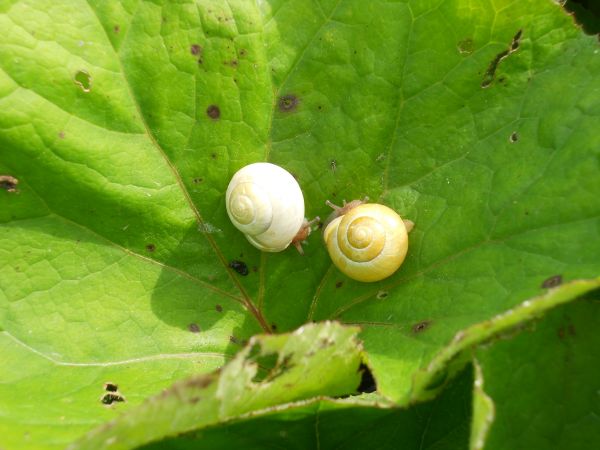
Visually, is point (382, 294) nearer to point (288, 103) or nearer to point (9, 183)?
point (288, 103)

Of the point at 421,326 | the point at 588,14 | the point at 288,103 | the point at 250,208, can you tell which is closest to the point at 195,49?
the point at 288,103

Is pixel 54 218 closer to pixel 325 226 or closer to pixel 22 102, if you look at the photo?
pixel 22 102

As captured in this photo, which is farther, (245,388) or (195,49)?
(195,49)

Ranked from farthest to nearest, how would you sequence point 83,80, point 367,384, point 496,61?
point 367,384
point 83,80
point 496,61

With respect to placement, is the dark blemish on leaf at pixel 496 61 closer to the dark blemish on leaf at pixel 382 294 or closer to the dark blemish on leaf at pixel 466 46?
the dark blemish on leaf at pixel 466 46

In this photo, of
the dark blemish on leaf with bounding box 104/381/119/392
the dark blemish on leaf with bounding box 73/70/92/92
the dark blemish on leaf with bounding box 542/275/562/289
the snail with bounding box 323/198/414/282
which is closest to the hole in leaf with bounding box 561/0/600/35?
the snail with bounding box 323/198/414/282

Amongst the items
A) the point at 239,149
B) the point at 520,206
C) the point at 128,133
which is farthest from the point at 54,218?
the point at 520,206

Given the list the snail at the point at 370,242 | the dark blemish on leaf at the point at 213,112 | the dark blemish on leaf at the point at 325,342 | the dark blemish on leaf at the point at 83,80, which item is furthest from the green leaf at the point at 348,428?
the dark blemish on leaf at the point at 83,80
